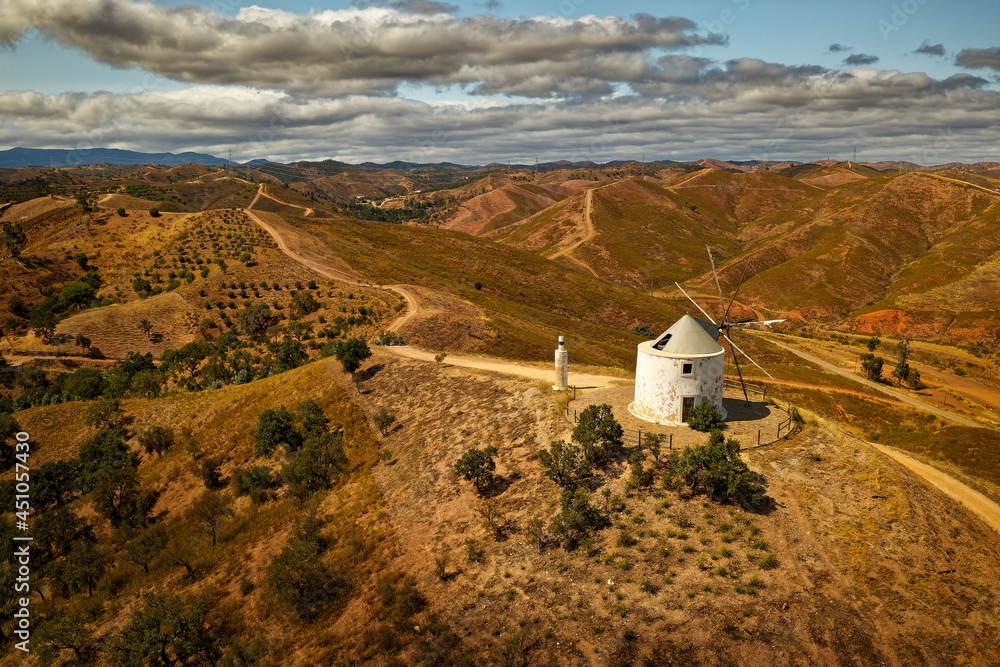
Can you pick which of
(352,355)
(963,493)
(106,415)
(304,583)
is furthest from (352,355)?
(963,493)

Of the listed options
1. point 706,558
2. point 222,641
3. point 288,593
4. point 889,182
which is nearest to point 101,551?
point 222,641

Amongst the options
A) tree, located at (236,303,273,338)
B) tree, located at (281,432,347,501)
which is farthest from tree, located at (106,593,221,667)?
tree, located at (236,303,273,338)

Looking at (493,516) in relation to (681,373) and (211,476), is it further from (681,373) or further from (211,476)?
(211,476)

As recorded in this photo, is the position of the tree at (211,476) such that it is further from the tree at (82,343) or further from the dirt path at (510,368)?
the tree at (82,343)

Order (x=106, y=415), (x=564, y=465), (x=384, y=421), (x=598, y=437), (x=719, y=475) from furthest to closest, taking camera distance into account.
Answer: (x=106, y=415)
(x=384, y=421)
(x=598, y=437)
(x=564, y=465)
(x=719, y=475)

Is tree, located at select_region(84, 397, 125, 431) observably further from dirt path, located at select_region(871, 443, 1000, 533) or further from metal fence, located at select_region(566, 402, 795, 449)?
dirt path, located at select_region(871, 443, 1000, 533)

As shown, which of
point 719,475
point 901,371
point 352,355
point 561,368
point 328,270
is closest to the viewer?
point 719,475
